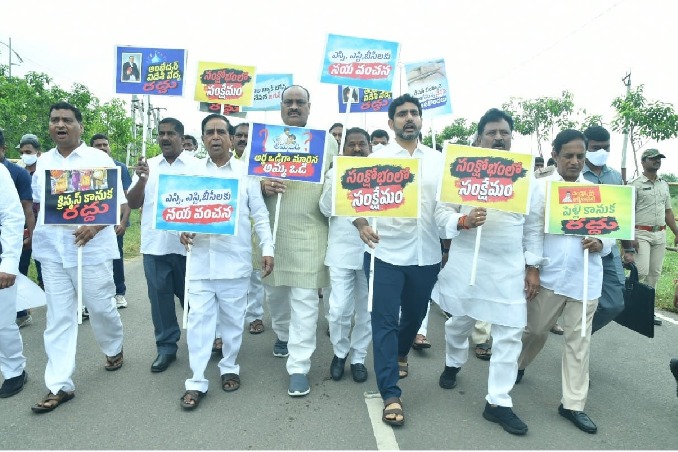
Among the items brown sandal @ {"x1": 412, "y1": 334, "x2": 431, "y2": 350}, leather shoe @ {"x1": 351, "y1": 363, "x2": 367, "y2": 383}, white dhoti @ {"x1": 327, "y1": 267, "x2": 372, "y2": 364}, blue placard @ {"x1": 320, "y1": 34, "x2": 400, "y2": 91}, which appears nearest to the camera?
leather shoe @ {"x1": 351, "y1": 363, "x2": 367, "y2": 383}

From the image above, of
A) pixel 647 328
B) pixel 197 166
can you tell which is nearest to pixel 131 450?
pixel 197 166

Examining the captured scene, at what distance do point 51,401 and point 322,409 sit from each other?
1888 millimetres

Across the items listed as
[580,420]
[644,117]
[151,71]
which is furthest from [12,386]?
[644,117]

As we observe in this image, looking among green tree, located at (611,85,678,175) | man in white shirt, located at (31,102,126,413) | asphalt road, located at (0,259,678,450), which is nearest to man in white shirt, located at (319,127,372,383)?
asphalt road, located at (0,259,678,450)

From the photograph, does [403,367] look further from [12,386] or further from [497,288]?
[12,386]

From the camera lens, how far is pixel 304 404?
342cm

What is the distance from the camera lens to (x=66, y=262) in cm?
354

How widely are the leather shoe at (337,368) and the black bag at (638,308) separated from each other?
2.38 meters

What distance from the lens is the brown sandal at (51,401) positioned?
3219 millimetres

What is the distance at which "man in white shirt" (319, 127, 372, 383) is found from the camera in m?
3.92

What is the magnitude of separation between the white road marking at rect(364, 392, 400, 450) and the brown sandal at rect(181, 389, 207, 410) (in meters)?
1.22

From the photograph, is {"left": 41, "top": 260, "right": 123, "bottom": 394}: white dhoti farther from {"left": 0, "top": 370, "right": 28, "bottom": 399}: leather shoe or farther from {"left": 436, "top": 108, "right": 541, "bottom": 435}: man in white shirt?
{"left": 436, "top": 108, "right": 541, "bottom": 435}: man in white shirt

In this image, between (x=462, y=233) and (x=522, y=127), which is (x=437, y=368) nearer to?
(x=462, y=233)

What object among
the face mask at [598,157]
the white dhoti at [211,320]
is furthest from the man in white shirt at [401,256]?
the face mask at [598,157]
